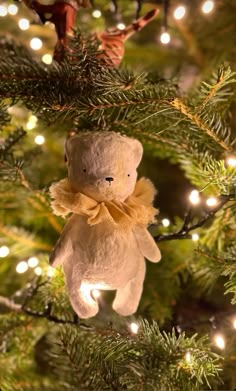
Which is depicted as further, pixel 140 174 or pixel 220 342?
pixel 140 174

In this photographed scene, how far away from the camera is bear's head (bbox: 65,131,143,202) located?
0.60 metres

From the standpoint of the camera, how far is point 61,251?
625 millimetres

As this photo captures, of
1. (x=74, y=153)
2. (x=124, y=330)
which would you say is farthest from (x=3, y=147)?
(x=124, y=330)

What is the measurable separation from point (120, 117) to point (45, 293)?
0.28 metres

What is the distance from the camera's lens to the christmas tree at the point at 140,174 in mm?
577

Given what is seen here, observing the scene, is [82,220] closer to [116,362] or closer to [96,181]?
[96,181]

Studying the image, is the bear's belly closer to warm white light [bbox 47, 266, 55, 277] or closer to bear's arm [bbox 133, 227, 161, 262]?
bear's arm [bbox 133, 227, 161, 262]

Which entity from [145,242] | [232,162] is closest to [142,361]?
[145,242]

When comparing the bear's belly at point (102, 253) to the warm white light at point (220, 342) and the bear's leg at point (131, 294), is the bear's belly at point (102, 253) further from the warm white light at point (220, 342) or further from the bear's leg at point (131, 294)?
the warm white light at point (220, 342)

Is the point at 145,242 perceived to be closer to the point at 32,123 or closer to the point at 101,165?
the point at 101,165

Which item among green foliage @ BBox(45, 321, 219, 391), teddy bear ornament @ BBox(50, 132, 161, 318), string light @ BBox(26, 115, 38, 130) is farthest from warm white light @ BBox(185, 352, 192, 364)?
string light @ BBox(26, 115, 38, 130)

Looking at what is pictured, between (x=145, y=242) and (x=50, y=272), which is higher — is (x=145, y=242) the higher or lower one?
the higher one

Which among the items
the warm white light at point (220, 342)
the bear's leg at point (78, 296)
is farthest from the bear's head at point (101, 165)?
the warm white light at point (220, 342)

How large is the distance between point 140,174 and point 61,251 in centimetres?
38
